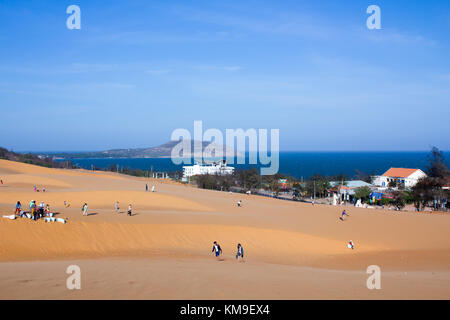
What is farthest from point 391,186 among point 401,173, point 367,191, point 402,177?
point 367,191

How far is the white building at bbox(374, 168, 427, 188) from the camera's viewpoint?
229 ft

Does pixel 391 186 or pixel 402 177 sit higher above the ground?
pixel 402 177

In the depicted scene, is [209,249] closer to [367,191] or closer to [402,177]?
[367,191]

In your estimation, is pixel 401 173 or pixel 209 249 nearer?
pixel 209 249

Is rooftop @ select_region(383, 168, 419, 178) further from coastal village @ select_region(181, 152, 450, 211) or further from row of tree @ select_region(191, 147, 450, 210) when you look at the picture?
row of tree @ select_region(191, 147, 450, 210)

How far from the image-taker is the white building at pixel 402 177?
6994 cm

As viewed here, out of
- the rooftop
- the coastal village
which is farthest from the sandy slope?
the rooftop

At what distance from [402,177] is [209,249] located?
6274cm

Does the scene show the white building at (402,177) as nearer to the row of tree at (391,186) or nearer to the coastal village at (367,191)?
the coastal village at (367,191)

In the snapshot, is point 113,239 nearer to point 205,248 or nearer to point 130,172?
point 205,248

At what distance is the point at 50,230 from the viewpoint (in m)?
20.2

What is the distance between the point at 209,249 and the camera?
67.8 feet

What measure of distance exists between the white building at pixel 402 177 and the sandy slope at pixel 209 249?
41.5 meters

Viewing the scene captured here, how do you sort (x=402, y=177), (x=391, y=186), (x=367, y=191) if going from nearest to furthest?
(x=367, y=191) → (x=391, y=186) → (x=402, y=177)
